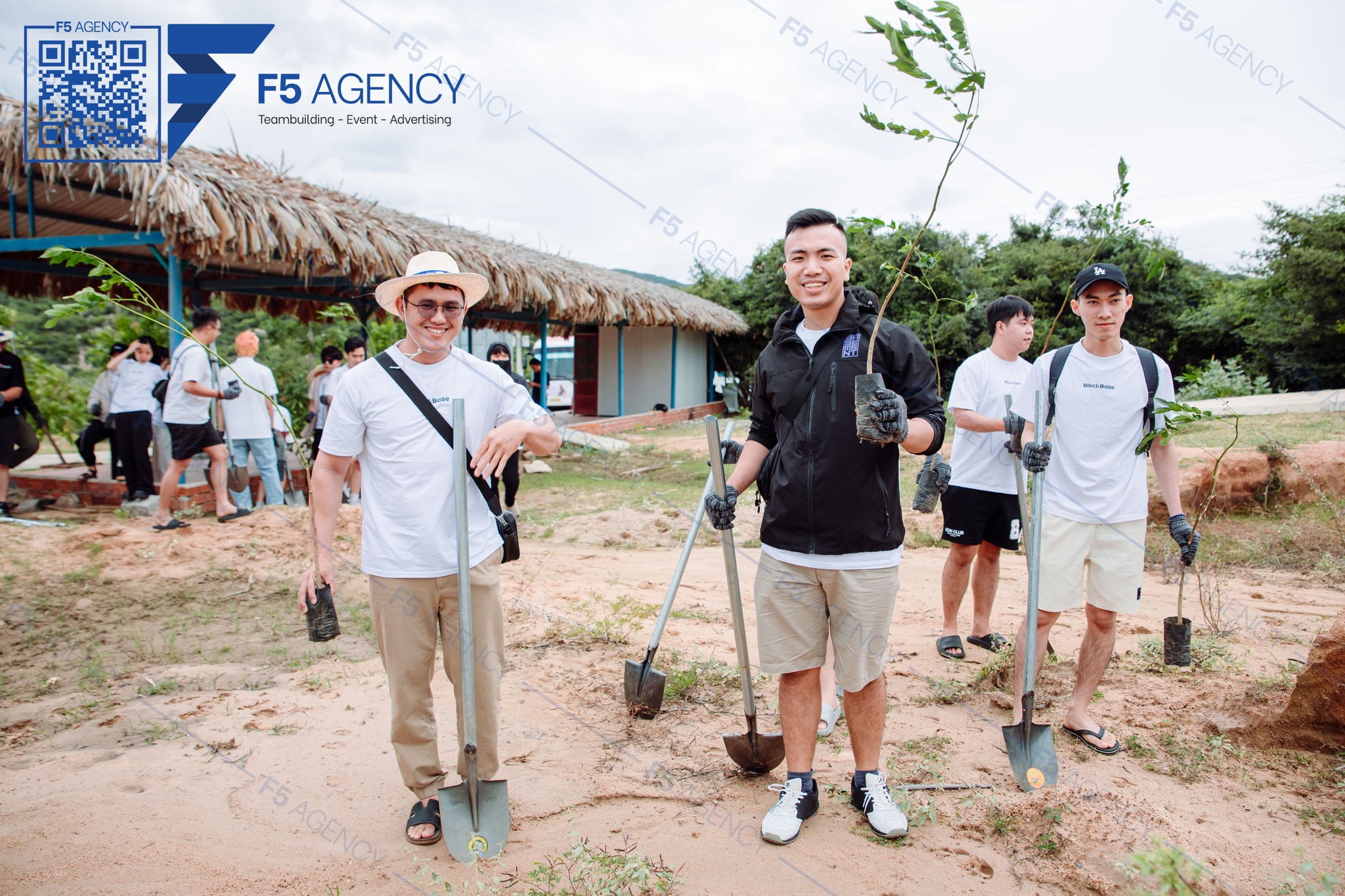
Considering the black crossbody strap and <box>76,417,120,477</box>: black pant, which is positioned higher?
the black crossbody strap

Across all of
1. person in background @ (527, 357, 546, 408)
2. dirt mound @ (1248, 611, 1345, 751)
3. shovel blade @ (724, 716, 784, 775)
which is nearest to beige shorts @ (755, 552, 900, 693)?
shovel blade @ (724, 716, 784, 775)

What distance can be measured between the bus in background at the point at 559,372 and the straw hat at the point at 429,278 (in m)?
19.0

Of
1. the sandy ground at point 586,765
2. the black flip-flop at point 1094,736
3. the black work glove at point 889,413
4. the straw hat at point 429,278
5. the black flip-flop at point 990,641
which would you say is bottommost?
the sandy ground at point 586,765

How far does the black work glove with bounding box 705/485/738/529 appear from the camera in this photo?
258 centimetres

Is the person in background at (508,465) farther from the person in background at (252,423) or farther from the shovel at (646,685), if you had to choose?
the shovel at (646,685)

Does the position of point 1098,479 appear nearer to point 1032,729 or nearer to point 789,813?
point 1032,729

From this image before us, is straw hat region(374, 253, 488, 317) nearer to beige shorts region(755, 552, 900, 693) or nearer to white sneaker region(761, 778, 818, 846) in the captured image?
beige shorts region(755, 552, 900, 693)

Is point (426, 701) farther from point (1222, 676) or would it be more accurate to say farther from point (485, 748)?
point (1222, 676)

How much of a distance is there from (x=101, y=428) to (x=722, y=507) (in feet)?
24.9

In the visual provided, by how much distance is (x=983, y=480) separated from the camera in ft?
12.8

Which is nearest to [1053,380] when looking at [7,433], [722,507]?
[722,507]

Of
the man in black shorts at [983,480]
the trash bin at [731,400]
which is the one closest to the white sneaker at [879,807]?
the man in black shorts at [983,480]

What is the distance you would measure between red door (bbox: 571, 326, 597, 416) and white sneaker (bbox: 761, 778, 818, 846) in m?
17.2

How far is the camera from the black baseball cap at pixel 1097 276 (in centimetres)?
291
